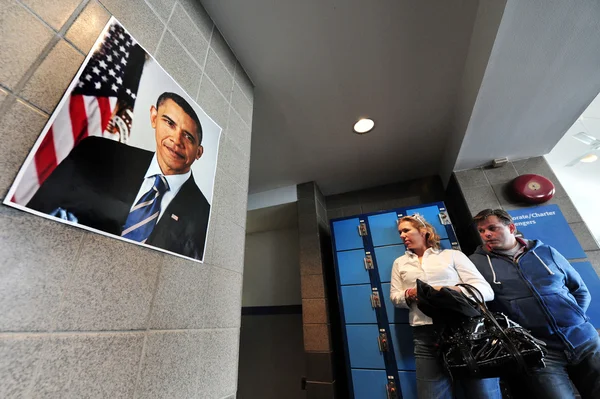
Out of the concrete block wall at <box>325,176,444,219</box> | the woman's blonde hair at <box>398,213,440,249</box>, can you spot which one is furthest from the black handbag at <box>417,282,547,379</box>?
the concrete block wall at <box>325,176,444,219</box>

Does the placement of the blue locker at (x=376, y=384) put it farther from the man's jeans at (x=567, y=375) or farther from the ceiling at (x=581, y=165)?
the ceiling at (x=581, y=165)

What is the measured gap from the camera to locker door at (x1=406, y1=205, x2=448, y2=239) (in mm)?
1893

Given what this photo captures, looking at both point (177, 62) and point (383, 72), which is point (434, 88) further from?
point (177, 62)

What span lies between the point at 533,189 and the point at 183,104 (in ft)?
7.85

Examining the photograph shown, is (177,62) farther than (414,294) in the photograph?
No

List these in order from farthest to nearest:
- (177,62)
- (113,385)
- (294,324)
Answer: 1. (294,324)
2. (177,62)
3. (113,385)

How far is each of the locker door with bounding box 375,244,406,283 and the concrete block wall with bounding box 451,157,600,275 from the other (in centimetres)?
66

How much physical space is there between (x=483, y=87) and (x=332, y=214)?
1871 millimetres

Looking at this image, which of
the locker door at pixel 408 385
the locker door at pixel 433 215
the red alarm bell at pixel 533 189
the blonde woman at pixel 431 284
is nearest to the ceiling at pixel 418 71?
the red alarm bell at pixel 533 189

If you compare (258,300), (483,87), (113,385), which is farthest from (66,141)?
(258,300)

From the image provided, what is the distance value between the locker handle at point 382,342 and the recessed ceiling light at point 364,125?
64.3 inches

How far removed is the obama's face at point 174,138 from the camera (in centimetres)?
69

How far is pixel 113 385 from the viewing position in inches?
18.6

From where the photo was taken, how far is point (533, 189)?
175 cm
